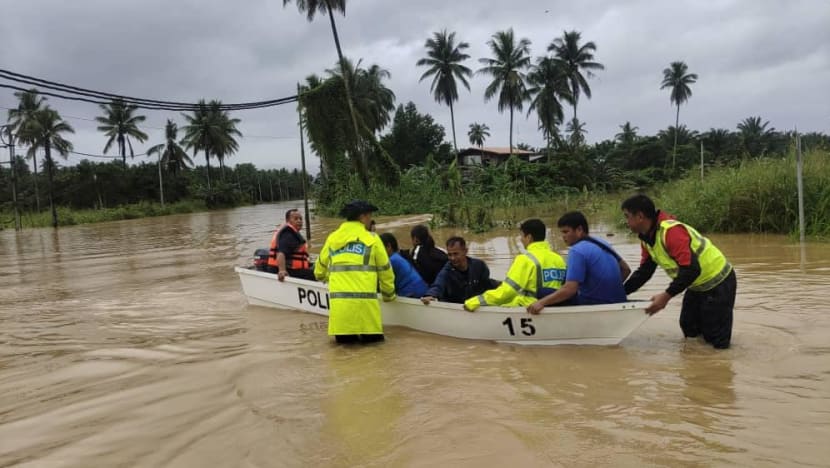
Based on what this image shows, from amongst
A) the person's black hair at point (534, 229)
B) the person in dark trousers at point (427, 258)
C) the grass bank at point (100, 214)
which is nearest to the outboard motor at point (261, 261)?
the person in dark trousers at point (427, 258)

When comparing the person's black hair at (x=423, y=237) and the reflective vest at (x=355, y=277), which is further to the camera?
the person's black hair at (x=423, y=237)

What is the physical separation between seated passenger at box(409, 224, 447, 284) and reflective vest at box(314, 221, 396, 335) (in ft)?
3.06

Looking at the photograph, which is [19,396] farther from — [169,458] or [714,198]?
[714,198]

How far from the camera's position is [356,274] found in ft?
17.9

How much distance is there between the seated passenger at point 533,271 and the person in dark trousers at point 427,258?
A: 1422 millimetres

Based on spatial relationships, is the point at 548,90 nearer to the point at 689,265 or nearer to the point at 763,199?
the point at 763,199

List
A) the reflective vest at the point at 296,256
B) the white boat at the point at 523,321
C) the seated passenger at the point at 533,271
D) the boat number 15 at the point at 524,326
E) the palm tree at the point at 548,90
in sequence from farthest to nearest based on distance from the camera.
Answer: the palm tree at the point at 548,90, the reflective vest at the point at 296,256, the boat number 15 at the point at 524,326, the seated passenger at the point at 533,271, the white boat at the point at 523,321

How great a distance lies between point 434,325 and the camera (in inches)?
236

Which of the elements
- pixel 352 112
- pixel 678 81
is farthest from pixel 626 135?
pixel 352 112

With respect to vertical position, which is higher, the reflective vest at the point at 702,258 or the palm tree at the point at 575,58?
the palm tree at the point at 575,58

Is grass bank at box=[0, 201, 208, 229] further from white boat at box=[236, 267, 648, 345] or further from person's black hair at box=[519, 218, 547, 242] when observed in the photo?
person's black hair at box=[519, 218, 547, 242]

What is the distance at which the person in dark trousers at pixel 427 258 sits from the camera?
6516mm

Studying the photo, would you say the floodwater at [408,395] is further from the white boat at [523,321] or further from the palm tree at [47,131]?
the palm tree at [47,131]

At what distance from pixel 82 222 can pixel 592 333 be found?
144 ft
